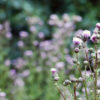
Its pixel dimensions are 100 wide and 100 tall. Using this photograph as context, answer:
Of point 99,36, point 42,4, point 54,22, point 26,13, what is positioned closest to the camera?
point 99,36

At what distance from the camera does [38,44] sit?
3189 millimetres

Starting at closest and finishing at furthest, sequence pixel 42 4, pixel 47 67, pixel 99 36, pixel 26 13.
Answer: pixel 99 36, pixel 47 67, pixel 26 13, pixel 42 4

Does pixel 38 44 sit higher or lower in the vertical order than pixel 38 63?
higher

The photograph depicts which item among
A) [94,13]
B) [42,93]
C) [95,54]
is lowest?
[95,54]

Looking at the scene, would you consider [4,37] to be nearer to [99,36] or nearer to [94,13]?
[94,13]

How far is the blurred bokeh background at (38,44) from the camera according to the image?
9.78 ft

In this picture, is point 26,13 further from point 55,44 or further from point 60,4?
point 55,44

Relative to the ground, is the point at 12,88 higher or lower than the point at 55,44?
lower

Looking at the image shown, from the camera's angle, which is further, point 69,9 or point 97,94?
point 69,9

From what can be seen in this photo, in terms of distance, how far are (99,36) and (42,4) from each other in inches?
120

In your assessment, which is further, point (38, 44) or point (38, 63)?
point (38, 63)

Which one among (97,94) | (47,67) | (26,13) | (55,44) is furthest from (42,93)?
(97,94)

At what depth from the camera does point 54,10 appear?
4406 mm

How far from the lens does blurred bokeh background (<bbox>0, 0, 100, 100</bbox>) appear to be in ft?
9.78
